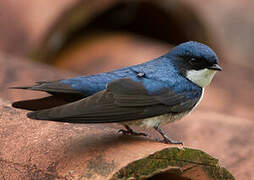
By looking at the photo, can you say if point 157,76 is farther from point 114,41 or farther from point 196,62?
point 114,41

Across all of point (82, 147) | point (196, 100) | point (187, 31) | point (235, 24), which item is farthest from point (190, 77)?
point (235, 24)

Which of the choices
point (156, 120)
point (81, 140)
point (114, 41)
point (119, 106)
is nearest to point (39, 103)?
Answer: point (81, 140)

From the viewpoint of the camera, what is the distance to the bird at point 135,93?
260 centimetres

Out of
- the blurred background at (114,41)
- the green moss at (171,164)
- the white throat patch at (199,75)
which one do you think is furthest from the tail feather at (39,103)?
the blurred background at (114,41)

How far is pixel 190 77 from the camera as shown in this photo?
320 centimetres

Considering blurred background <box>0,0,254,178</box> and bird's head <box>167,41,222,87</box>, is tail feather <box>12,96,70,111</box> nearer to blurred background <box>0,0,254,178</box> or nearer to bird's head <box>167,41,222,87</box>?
bird's head <box>167,41,222,87</box>

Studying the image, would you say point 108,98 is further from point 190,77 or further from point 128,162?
point 190,77

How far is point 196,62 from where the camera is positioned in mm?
3199

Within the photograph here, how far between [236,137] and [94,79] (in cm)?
138

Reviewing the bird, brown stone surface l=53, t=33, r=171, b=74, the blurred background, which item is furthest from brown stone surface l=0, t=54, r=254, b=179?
brown stone surface l=53, t=33, r=171, b=74

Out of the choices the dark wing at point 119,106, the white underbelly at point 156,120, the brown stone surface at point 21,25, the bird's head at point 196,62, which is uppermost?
the bird's head at point 196,62

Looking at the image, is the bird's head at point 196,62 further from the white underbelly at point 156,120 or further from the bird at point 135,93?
the white underbelly at point 156,120

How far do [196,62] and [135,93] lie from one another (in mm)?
587

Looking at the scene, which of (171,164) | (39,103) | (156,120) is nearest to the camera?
(171,164)
